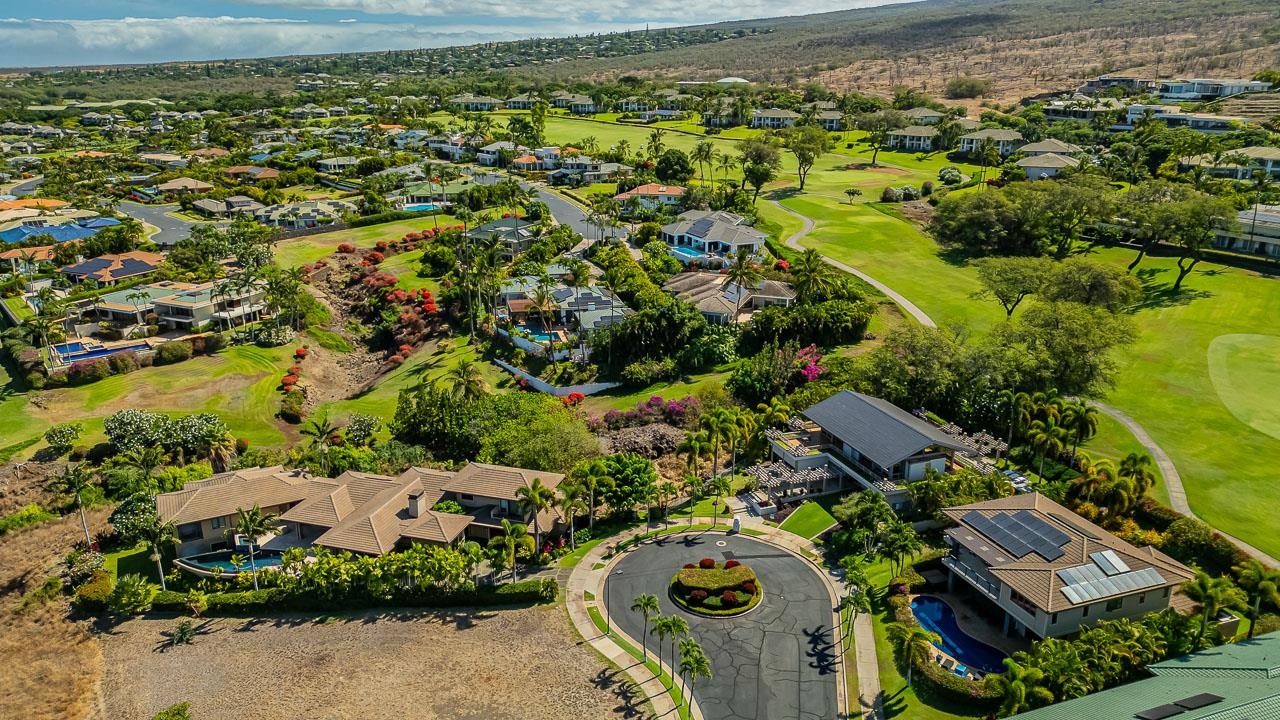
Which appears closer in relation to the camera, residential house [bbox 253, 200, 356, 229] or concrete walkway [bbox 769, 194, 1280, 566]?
concrete walkway [bbox 769, 194, 1280, 566]

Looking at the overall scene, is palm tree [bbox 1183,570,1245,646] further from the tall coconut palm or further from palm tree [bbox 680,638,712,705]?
the tall coconut palm

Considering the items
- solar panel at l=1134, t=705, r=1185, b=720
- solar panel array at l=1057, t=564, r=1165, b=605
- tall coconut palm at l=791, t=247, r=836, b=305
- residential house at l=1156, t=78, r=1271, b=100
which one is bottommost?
solar panel array at l=1057, t=564, r=1165, b=605

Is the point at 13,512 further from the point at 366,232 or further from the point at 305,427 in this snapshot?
the point at 366,232

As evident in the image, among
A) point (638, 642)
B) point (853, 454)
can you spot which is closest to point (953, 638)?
point (638, 642)

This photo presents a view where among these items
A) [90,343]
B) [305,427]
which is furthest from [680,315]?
[90,343]

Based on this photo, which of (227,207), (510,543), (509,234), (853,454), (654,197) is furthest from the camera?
(227,207)

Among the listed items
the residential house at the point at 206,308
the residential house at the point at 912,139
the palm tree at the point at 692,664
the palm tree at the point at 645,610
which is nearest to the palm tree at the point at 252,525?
the palm tree at the point at 645,610

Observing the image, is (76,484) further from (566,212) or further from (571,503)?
(566,212)

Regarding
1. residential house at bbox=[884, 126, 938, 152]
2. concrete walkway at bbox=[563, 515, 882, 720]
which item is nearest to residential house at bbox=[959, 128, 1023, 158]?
residential house at bbox=[884, 126, 938, 152]
